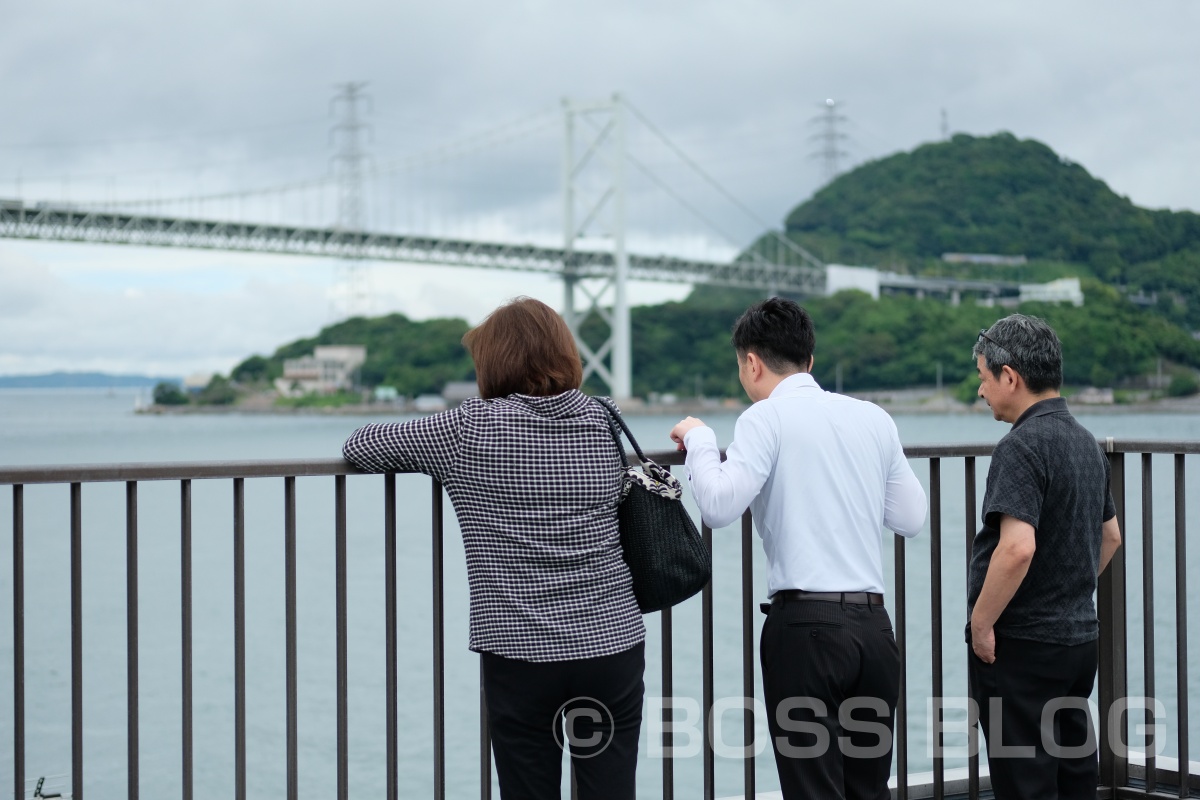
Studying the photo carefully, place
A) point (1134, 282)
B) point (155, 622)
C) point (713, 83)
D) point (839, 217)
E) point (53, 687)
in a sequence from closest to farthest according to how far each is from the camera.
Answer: point (53, 687) < point (155, 622) < point (1134, 282) < point (839, 217) < point (713, 83)

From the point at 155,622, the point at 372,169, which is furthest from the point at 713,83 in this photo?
the point at 155,622

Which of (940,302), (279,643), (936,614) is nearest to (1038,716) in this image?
(936,614)

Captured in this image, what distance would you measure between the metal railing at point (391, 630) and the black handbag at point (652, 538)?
0.70ft

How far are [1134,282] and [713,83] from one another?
30.0 metres

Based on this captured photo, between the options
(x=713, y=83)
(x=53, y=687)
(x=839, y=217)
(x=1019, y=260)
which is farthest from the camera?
(x=713, y=83)

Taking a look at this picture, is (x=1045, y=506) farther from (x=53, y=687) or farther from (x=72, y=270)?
(x=72, y=270)

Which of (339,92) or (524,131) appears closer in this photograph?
(524,131)

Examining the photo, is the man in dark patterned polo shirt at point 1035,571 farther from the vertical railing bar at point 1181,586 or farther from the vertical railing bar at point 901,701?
the vertical railing bar at point 1181,586

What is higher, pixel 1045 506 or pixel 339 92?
pixel 339 92

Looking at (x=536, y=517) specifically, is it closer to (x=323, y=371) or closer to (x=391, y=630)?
(x=391, y=630)

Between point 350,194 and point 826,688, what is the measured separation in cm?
3410

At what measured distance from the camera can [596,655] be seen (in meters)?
1.35

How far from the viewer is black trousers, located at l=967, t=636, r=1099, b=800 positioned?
1618 mm

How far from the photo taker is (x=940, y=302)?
34.9 metres
